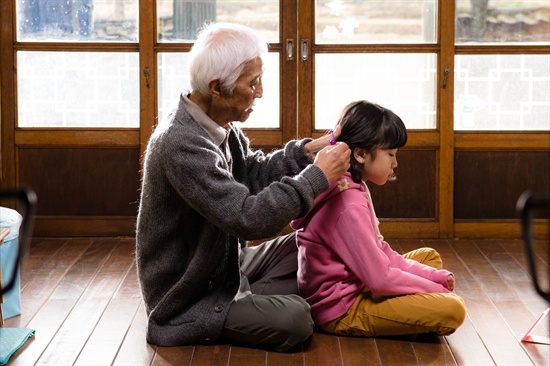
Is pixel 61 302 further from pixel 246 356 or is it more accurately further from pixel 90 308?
pixel 246 356

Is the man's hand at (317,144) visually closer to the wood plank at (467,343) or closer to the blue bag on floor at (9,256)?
the wood plank at (467,343)

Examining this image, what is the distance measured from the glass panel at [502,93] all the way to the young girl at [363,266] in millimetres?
1854

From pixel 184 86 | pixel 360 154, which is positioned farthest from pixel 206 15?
pixel 360 154

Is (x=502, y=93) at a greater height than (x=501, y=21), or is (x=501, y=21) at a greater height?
(x=501, y=21)

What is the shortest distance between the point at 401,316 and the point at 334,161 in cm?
57

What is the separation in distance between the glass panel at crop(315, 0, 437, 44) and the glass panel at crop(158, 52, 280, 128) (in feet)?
1.01

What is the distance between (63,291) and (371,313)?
133 cm

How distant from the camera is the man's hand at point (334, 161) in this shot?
2.65m

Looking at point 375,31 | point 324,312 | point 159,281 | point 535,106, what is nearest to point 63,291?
point 159,281

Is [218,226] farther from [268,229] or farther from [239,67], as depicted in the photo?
[239,67]

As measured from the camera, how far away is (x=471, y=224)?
15.2 feet

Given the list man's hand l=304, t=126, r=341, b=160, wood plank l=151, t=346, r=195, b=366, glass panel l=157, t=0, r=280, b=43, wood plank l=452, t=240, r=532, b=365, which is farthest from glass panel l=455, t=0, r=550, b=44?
wood plank l=151, t=346, r=195, b=366

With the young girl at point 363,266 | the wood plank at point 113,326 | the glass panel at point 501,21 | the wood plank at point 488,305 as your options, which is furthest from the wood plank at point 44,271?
the glass panel at point 501,21

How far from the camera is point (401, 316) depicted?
9.33 ft
